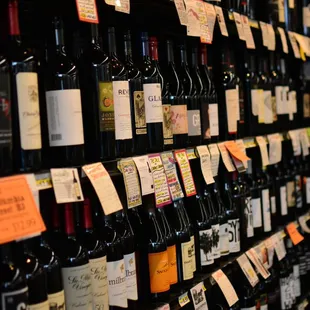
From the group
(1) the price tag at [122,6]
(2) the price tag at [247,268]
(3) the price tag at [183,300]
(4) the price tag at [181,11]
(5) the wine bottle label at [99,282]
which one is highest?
(4) the price tag at [181,11]

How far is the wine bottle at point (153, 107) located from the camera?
1852 mm

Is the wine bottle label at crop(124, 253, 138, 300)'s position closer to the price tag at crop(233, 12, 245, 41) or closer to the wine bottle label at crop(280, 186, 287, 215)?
the price tag at crop(233, 12, 245, 41)

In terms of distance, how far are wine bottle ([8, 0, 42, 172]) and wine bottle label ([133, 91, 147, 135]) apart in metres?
0.54

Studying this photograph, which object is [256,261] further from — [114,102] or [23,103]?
[23,103]

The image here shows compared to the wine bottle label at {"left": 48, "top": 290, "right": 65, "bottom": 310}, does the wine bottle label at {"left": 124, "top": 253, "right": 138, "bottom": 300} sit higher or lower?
lower

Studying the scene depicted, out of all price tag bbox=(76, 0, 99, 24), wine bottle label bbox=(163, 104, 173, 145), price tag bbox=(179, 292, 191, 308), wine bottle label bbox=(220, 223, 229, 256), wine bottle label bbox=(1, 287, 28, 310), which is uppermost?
price tag bbox=(76, 0, 99, 24)

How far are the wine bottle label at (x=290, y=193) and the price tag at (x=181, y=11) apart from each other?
158 centimetres

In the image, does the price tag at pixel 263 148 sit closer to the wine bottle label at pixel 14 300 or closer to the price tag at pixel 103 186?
the price tag at pixel 103 186

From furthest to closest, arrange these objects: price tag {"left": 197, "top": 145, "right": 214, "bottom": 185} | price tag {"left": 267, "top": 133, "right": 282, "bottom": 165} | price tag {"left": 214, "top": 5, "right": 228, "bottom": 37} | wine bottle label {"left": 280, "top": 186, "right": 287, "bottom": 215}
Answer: wine bottle label {"left": 280, "top": 186, "right": 287, "bottom": 215} → price tag {"left": 267, "top": 133, "right": 282, "bottom": 165} → price tag {"left": 214, "top": 5, "right": 228, "bottom": 37} → price tag {"left": 197, "top": 145, "right": 214, "bottom": 185}

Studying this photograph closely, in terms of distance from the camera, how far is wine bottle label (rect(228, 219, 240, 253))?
2.46 meters

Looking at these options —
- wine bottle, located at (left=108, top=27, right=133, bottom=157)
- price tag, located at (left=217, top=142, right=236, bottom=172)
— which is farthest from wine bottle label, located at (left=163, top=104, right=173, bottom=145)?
price tag, located at (left=217, top=142, right=236, bottom=172)

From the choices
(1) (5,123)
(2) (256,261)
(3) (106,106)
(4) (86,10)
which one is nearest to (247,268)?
(2) (256,261)

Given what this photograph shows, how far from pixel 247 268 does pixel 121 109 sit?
1156mm

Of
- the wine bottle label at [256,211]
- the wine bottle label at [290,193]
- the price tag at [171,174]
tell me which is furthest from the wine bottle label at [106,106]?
the wine bottle label at [290,193]
